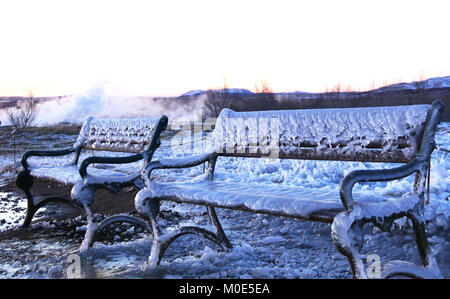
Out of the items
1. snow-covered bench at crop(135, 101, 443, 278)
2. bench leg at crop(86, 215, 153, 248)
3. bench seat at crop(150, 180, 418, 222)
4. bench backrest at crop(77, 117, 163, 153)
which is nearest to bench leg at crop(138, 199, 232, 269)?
snow-covered bench at crop(135, 101, 443, 278)

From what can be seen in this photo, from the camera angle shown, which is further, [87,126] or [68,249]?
[87,126]

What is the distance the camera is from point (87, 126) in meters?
5.11

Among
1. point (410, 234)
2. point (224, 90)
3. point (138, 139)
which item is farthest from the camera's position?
point (224, 90)

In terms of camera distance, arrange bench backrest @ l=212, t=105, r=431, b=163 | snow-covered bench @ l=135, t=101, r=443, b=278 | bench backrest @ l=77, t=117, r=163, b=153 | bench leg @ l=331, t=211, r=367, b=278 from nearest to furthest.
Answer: bench leg @ l=331, t=211, r=367, b=278, snow-covered bench @ l=135, t=101, r=443, b=278, bench backrest @ l=212, t=105, r=431, b=163, bench backrest @ l=77, t=117, r=163, b=153

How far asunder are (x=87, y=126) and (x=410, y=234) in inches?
152

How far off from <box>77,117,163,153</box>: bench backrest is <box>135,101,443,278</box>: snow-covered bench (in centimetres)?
86

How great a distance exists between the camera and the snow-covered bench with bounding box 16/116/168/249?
3254mm

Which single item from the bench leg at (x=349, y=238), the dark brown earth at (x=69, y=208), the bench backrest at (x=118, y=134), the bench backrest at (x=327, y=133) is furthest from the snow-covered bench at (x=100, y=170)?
the bench leg at (x=349, y=238)

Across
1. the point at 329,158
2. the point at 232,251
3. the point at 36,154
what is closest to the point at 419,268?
the point at 329,158

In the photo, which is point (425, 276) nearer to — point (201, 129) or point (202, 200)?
point (202, 200)

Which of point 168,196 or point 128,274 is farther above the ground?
point 168,196

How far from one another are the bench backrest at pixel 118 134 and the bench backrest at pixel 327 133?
0.86 meters

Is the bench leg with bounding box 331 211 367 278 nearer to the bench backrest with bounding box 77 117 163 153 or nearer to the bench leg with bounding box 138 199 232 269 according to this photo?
the bench leg with bounding box 138 199 232 269
